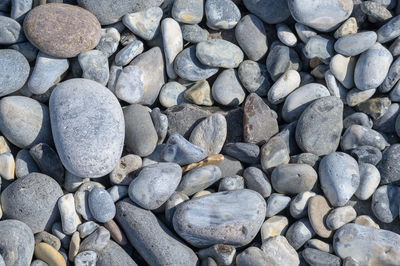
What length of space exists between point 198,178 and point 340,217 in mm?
771

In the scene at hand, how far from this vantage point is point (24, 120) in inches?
107

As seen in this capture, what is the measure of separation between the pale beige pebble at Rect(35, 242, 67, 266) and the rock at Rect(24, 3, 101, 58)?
1.04m

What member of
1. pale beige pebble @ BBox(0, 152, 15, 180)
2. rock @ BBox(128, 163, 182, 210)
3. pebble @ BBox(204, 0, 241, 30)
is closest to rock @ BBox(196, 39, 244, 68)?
pebble @ BBox(204, 0, 241, 30)

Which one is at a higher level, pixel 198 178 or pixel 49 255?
pixel 198 178

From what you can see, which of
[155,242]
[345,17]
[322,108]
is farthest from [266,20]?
[155,242]

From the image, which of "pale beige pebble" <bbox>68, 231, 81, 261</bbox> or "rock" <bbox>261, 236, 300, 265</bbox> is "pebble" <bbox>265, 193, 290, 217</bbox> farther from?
"pale beige pebble" <bbox>68, 231, 81, 261</bbox>

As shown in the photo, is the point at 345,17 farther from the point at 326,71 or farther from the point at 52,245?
the point at 52,245

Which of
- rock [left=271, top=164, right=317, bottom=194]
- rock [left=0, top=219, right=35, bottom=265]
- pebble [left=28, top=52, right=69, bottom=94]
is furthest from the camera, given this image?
pebble [left=28, top=52, right=69, bottom=94]

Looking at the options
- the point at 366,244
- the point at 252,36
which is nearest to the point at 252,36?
the point at 252,36

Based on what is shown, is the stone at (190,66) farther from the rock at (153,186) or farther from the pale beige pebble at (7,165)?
the pale beige pebble at (7,165)

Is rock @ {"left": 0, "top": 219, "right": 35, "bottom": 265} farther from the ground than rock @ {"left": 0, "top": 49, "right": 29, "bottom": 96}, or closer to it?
closer to it

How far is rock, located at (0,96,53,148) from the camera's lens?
271 centimetres

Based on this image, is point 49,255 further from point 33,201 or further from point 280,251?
point 280,251

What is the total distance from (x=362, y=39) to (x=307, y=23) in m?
0.32
